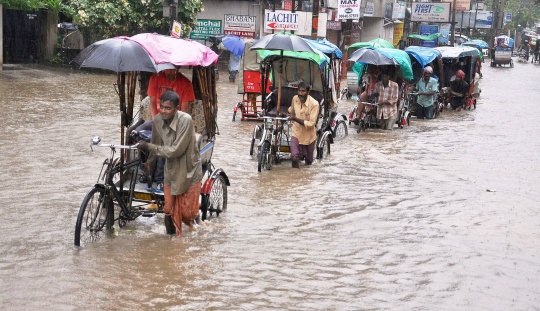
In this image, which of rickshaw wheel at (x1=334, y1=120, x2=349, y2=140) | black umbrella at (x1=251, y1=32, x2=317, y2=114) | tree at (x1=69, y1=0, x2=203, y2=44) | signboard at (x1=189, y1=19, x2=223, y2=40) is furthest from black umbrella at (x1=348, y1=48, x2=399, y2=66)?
signboard at (x1=189, y1=19, x2=223, y2=40)

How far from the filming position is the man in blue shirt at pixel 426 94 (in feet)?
65.0

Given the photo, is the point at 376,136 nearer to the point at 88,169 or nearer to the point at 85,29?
the point at 88,169

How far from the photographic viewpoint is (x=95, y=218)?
733cm

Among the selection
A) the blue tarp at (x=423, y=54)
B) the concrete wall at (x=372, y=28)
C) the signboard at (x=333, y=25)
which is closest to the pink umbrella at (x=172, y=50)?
the blue tarp at (x=423, y=54)

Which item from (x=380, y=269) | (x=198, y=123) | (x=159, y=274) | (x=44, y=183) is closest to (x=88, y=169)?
(x=44, y=183)

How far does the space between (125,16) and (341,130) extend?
1392cm

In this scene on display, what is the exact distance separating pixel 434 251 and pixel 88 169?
5.63 meters

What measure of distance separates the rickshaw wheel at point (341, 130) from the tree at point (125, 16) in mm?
13017

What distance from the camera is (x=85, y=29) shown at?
29.1m

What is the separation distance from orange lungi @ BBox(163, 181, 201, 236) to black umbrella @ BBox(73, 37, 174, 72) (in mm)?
1170

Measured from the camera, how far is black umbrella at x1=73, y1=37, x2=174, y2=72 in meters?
7.30

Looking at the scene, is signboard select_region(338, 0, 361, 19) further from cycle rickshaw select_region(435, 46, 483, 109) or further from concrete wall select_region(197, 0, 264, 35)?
cycle rickshaw select_region(435, 46, 483, 109)

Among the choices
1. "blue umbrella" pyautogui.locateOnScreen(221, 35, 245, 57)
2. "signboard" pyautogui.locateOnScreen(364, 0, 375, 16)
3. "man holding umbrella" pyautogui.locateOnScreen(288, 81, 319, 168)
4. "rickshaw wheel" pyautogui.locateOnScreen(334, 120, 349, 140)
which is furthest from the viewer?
"signboard" pyautogui.locateOnScreen(364, 0, 375, 16)

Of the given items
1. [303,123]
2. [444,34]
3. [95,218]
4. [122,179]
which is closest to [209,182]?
[122,179]
